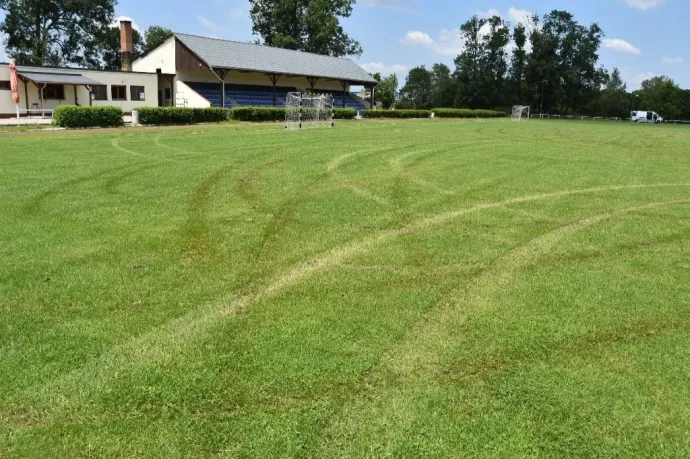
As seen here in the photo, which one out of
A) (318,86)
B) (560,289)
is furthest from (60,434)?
(318,86)

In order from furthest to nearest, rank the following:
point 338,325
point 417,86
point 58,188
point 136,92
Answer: point 417,86, point 136,92, point 58,188, point 338,325

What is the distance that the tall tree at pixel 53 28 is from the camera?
2279 inches

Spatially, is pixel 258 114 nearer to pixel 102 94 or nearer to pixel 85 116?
pixel 85 116

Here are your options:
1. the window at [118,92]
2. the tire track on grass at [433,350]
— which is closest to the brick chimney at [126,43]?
the window at [118,92]

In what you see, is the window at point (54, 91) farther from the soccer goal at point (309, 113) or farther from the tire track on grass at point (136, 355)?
the tire track on grass at point (136, 355)

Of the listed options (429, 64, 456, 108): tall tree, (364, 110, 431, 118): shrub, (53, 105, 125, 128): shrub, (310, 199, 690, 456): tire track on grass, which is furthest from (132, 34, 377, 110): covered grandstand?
(310, 199, 690, 456): tire track on grass

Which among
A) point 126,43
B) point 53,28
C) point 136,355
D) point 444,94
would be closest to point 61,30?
point 53,28

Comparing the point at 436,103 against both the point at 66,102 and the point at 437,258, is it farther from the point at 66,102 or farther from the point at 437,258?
the point at 437,258

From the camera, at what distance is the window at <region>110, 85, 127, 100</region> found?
132ft

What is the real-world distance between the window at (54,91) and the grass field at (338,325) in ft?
105

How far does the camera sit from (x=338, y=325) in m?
4.25

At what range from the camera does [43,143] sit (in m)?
17.5

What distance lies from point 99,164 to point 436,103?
77.5 m

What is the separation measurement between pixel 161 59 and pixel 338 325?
46.0m
